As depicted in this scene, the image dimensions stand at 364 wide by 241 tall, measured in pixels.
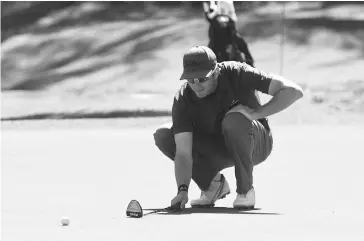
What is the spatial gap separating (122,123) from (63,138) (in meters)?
3.70

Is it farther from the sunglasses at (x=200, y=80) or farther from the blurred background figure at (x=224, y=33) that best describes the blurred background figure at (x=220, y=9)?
the sunglasses at (x=200, y=80)

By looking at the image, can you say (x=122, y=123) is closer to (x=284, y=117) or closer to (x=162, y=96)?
(x=284, y=117)

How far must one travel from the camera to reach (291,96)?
22.6 feet

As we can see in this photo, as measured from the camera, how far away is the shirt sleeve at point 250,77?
687cm

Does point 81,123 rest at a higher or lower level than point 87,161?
higher

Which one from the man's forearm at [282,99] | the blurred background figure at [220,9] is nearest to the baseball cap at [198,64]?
the man's forearm at [282,99]

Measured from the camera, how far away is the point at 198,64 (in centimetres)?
669

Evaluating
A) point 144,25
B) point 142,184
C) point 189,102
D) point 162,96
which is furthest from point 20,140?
point 144,25

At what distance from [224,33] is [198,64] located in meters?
10.6

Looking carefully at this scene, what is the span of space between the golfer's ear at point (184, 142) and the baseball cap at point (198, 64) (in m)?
0.51

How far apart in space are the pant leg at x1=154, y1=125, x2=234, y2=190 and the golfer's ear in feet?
0.69

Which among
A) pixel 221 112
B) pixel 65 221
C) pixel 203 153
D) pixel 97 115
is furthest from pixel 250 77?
pixel 97 115

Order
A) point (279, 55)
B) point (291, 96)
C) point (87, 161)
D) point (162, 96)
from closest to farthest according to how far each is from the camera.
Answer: point (291, 96) → point (87, 161) → point (162, 96) → point (279, 55)

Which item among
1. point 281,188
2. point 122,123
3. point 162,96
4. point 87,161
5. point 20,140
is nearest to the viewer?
point 281,188
